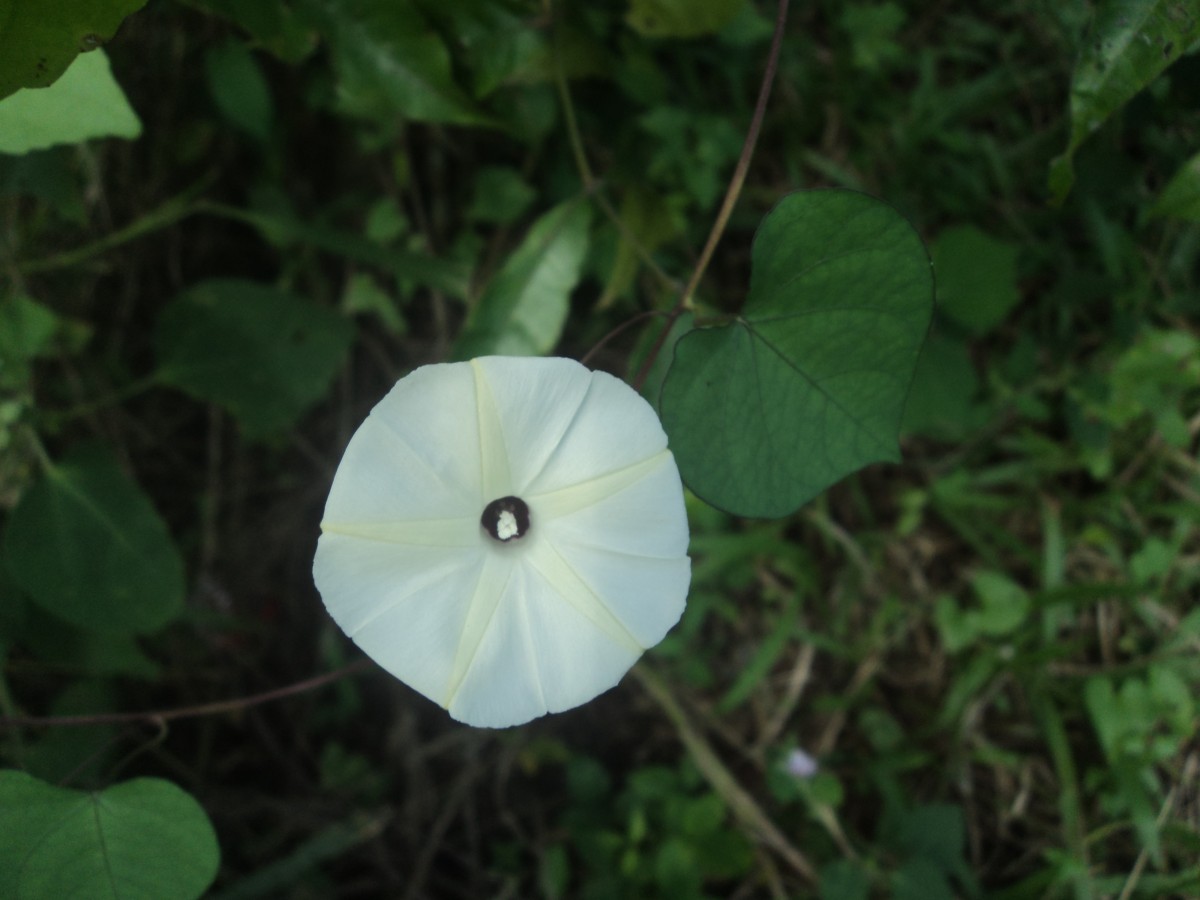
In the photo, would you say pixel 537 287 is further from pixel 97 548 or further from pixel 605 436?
pixel 97 548

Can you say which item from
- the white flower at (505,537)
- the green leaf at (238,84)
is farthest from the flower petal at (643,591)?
the green leaf at (238,84)

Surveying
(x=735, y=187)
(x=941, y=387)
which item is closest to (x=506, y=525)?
(x=735, y=187)

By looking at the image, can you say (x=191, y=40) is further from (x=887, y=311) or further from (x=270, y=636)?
(x=887, y=311)

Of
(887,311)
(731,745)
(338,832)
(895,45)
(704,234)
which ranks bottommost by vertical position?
(338,832)

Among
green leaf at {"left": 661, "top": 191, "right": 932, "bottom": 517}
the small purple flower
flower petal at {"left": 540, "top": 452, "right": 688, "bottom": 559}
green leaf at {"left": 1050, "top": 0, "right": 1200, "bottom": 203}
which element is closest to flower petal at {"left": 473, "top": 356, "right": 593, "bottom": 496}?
flower petal at {"left": 540, "top": 452, "right": 688, "bottom": 559}

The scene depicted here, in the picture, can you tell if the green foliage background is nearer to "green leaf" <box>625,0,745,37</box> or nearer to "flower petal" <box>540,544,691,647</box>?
"green leaf" <box>625,0,745,37</box>

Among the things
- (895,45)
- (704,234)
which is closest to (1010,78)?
(895,45)
